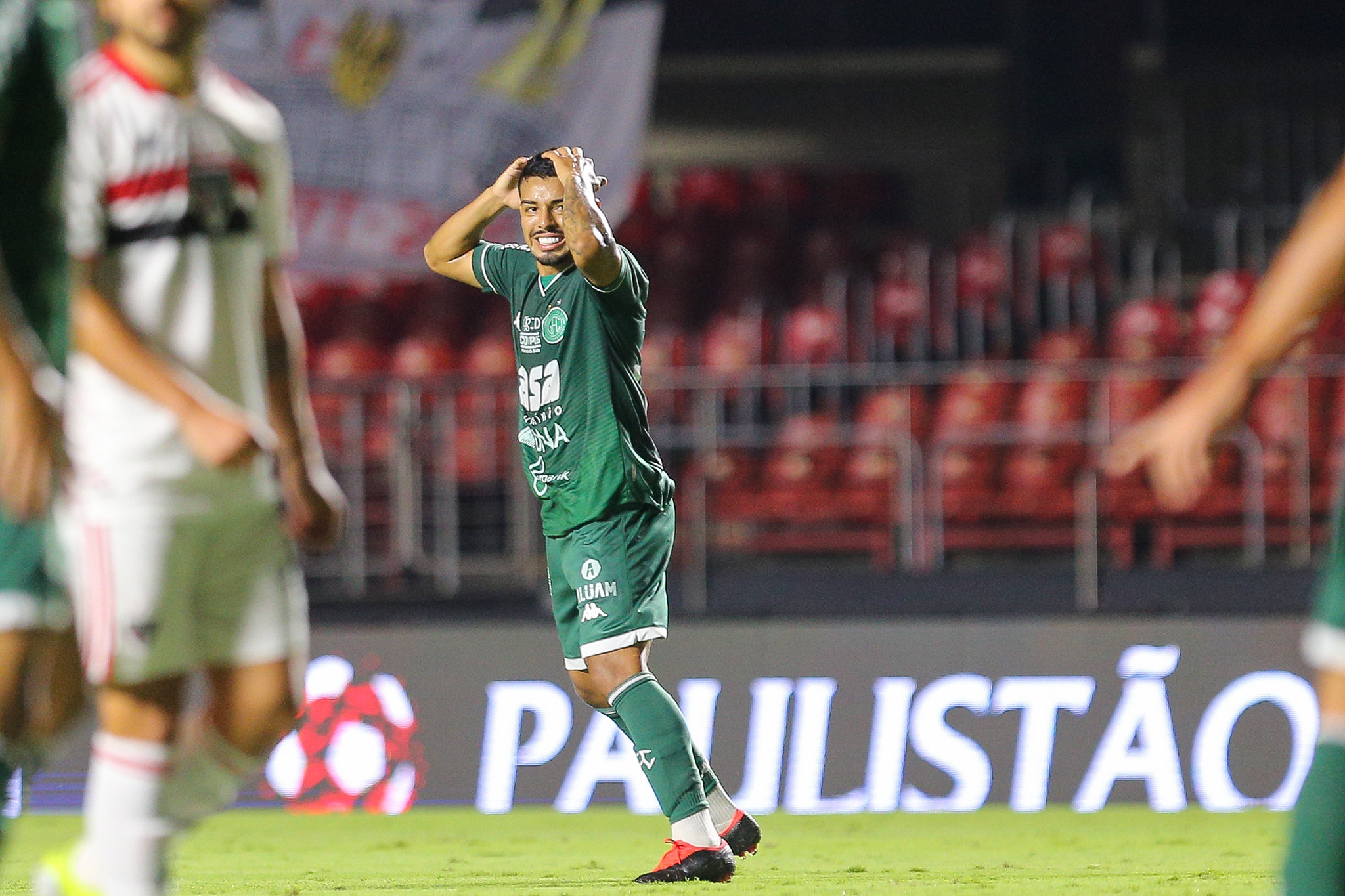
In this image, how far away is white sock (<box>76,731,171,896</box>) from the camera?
346 centimetres

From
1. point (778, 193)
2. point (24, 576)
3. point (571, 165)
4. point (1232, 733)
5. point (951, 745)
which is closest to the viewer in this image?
point (24, 576)

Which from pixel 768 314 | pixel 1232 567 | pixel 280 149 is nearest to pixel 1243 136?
pixel 768 314

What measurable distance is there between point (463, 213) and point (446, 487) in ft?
14.8

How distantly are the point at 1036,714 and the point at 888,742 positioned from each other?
600mm

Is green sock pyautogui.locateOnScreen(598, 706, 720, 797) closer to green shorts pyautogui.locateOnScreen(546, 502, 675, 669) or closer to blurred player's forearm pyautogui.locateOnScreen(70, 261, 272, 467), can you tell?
green shorts pyautogui.locateOnScreen(546, 502, 675, 669)

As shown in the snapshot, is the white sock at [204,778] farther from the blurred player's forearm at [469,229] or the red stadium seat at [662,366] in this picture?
the red stadium seat at [662,366]

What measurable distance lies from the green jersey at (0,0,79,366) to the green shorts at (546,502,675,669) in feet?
7.85

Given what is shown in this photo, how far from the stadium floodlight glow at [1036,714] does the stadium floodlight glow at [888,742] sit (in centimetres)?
36

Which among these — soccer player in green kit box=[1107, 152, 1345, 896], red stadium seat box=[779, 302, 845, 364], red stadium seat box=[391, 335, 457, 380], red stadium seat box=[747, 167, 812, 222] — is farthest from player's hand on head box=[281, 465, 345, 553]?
red stadium seat box=[747, 167, 812, 222]

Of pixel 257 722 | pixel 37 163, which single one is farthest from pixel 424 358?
pixel 37 163

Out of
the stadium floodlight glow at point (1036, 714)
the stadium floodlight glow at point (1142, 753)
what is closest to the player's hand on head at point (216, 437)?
the stadium floodlight glow at point (1036, 714)

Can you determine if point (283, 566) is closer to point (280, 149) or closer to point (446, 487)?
point (280, 149)

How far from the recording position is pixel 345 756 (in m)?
8.45

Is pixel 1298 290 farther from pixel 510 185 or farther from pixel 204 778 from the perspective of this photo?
pixel 510 185
